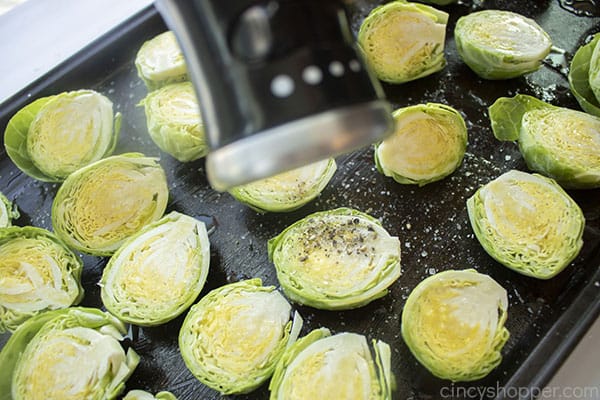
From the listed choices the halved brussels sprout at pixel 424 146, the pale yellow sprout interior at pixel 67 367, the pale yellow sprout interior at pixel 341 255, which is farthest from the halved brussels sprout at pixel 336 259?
the pale yellow sprout interior at pixel 67 367

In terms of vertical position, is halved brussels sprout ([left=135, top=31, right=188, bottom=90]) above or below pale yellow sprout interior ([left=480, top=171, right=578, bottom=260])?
above

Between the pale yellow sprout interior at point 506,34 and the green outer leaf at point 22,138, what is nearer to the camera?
the green outer leaf at point 22,138

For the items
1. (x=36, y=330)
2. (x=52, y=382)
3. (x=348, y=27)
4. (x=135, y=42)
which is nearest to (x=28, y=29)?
(x=135, y=42)

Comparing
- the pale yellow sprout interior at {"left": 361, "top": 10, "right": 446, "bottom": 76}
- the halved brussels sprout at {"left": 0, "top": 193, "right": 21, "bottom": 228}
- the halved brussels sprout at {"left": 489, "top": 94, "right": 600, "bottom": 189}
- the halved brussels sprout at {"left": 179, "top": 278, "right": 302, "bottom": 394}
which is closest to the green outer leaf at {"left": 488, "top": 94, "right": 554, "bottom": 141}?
the halved brussels sprout at {"left": 489, "top": 94, "right": 600, "bottom": 189}

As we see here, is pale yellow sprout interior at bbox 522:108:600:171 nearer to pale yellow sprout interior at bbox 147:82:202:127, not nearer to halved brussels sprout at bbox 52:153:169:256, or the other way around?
pale yellow sprout interior at bbox 147:82:202:127

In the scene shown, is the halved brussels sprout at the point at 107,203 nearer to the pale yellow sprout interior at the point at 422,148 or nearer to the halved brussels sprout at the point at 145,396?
the halved brussels sprout at the point at 145,396
